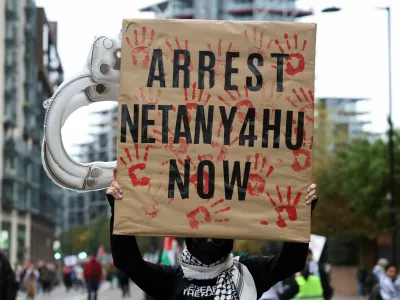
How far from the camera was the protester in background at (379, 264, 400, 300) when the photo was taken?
60.4ft

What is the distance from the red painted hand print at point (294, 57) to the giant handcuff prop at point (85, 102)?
101 cm

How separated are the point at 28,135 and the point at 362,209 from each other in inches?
1522

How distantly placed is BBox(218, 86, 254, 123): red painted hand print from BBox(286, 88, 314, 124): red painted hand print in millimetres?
217

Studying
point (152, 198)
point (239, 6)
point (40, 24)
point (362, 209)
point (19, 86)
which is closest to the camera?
point (152, 198)

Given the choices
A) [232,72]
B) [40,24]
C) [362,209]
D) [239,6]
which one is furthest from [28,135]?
[232,72]

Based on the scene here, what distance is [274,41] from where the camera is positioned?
564 centimetres

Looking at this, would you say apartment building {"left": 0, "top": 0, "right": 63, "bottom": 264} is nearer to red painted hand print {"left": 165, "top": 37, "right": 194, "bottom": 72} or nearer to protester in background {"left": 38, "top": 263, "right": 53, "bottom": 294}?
protester in background {"left": 38, "top": 263, "right": 53, "bottom": 294}

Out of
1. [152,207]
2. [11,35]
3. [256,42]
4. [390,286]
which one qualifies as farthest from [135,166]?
[11,35]

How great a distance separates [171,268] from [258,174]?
0.70m

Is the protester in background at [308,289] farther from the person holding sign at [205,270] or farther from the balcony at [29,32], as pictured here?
the balcony at [29,32]

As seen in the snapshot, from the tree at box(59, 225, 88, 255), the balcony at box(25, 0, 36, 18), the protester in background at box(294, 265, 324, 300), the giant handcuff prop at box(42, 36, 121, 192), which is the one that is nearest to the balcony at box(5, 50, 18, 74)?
the balcony at box(25, 0, 36, 18)

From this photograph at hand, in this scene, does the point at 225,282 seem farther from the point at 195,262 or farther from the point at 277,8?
the point at 277,8

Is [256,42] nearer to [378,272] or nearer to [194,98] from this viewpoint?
[194,98]

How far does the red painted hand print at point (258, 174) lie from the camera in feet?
18.1
